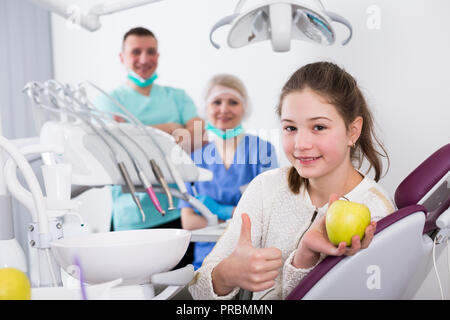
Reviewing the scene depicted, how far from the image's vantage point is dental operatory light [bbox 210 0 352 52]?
0.99 meters

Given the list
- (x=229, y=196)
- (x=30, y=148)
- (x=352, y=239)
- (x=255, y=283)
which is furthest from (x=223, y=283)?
(x=229, y=196)

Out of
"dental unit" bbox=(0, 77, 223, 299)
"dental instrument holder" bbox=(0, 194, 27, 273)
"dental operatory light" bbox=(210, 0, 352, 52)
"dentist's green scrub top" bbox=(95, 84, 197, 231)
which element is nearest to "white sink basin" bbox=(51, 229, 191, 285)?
"dental unit" bbox=(0, 77, 223, 299)

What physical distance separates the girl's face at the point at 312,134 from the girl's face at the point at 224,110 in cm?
75

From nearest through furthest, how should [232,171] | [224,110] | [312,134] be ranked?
[312,134] → [232,171] → [224,110]

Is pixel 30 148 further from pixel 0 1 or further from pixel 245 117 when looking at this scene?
pixel 0 1

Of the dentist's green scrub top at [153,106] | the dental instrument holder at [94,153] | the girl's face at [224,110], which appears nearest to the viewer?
the dental instrument holder at [94,153]

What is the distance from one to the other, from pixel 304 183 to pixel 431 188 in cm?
24

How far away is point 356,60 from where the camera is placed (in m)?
1.59

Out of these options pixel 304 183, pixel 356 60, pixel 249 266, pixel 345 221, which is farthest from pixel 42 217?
pixel 356 60

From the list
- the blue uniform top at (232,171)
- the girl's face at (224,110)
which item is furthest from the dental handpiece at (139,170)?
the girl's face at (224,110)

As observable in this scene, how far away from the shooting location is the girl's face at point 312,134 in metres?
0.84

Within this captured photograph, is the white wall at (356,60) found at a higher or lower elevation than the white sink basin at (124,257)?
higher

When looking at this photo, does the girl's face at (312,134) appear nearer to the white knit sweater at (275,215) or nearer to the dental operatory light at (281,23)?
the white knit sweater at (275,215)

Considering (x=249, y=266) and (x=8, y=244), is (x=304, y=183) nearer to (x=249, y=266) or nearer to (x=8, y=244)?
(x=249, y=266)
